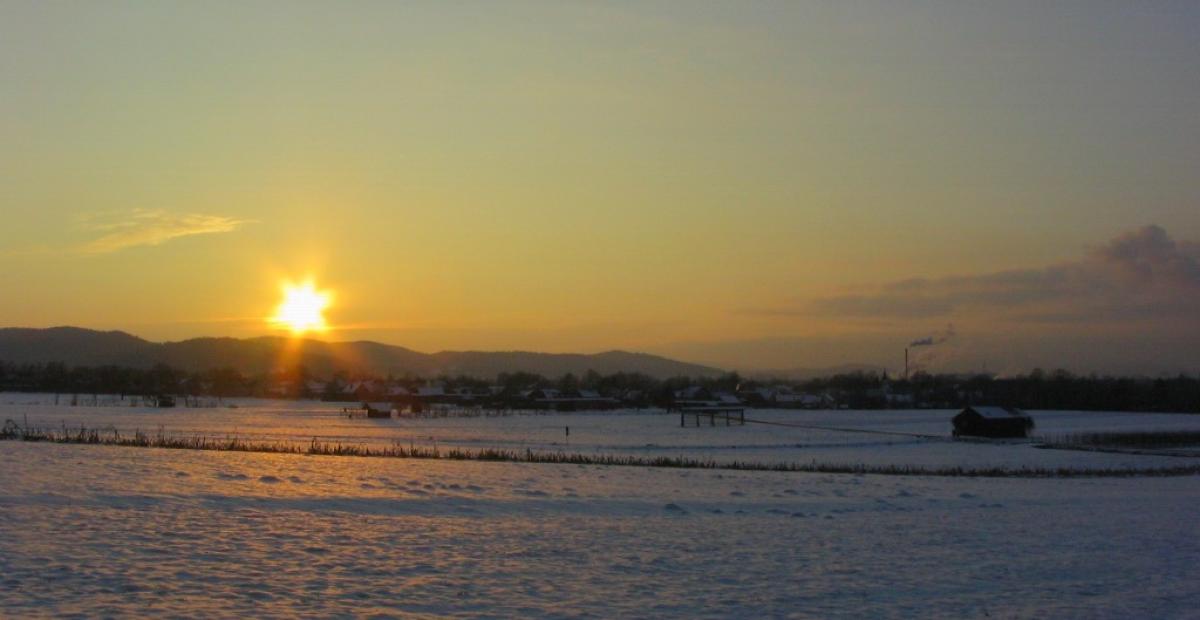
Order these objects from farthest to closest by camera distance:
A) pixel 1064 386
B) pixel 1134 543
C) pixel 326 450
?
pixel 1064 386
pixel 326 450
pixel 1134 543

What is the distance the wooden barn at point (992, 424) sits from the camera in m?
88.4

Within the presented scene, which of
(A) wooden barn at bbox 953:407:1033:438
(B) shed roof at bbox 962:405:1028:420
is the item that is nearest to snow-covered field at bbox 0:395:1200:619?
(A) wooden barn at bbox 953:407:1033:438

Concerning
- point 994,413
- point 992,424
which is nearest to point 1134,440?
point 992,424

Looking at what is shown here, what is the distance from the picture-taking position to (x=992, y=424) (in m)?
88.6

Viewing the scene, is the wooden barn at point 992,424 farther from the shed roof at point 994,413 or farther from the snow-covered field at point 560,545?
the snow-covered field at point 560,545

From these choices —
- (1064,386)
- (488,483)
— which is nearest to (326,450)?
(488,483)

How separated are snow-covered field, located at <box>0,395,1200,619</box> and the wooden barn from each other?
187ft

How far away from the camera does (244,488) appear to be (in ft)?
84.1

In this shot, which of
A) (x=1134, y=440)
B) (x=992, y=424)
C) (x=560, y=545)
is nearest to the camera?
(x=560, y=545)

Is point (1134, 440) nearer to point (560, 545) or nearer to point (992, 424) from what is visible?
point (992, 424)

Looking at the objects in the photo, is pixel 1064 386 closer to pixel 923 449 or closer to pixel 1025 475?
pixel 923 449

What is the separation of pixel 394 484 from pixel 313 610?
49.6 ft

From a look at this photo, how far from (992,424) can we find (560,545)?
Result: 253 ft

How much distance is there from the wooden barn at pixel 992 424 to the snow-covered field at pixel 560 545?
57138 millimetres
